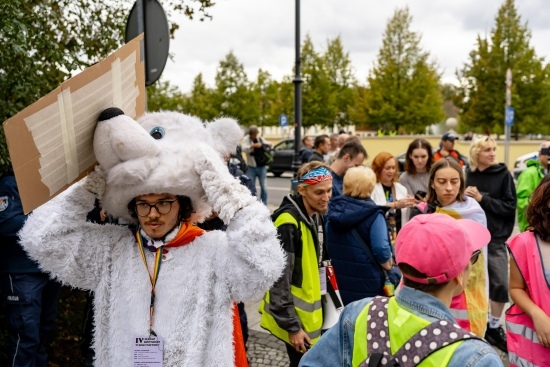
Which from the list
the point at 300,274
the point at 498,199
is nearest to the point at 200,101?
the point at 498,199

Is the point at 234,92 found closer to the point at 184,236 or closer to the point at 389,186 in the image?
the point at 389,186

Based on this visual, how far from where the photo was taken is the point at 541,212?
107 inches

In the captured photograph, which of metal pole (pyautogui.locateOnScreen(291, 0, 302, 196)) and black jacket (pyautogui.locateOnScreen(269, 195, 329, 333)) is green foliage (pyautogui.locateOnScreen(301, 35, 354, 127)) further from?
black jacket (pyautogui.locateOnScreen(269, 195, 329, 333))

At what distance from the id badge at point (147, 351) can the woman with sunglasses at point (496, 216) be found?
3.58 metres

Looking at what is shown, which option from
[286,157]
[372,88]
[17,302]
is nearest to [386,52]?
[372,88]

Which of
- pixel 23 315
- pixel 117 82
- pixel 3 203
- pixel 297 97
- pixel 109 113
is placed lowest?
pixel 23 315

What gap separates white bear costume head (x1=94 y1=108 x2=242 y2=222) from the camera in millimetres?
1935

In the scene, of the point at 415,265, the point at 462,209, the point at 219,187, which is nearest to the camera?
the point at 415,265

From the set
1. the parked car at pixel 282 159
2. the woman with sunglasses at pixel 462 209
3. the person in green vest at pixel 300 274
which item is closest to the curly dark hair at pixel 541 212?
the woman with sunglasses at pixel 462 209

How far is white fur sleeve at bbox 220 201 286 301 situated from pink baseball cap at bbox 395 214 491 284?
0.55 metres

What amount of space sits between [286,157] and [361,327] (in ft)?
64.2

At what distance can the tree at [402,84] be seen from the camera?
104 ft

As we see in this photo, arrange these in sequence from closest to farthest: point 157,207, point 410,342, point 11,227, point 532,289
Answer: point 410,342 < point 157,207 < point 532,289 < point 11,227

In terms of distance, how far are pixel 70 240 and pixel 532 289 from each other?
7.65 ft
